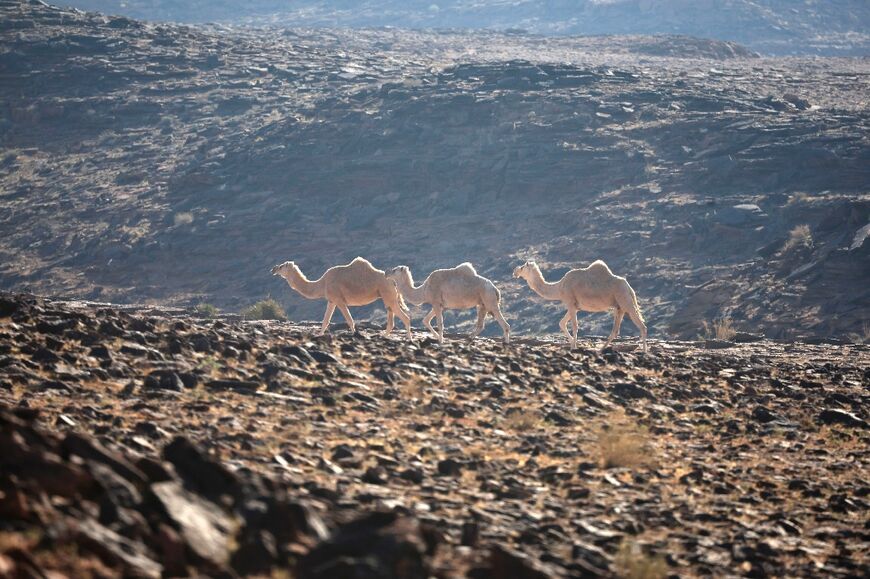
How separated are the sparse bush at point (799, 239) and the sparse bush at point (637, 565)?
42.6m

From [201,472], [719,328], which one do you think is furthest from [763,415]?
[719,328]

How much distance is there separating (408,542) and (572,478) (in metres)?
5.66

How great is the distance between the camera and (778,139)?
2542 inches

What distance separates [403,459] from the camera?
1347 centimetres

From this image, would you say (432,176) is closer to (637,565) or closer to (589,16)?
(637,565)

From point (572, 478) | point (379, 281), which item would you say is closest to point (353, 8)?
point (379, 281)

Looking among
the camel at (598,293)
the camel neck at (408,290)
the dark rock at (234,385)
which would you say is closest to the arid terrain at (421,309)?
the dark rock at (234,385)

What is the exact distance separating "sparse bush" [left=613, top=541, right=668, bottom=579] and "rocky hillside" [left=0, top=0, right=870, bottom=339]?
3213 centimetres

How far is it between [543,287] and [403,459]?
15.3 metres

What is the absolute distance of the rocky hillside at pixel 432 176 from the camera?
52.8m

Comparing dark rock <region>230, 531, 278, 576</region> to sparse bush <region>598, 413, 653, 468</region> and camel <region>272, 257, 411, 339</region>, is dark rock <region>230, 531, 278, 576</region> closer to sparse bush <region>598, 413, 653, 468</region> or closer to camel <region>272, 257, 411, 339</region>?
sparse bush <region>598, 413, 653, 468</region>

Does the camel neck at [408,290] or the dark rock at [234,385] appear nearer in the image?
the dark rock at [234,385]

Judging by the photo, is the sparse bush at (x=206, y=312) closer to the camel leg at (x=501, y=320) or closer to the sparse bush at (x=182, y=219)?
the camel leg at (x=501, y=320)

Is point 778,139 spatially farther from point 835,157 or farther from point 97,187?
point 97,187
